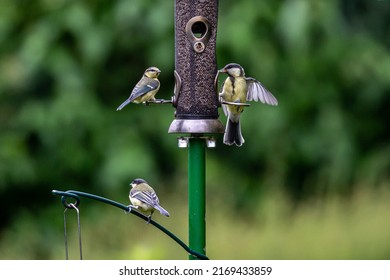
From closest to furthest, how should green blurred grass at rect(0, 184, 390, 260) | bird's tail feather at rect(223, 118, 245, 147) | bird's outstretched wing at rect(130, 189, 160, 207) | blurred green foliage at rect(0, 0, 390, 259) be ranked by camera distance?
bird's outstretched wing at rect(130, 189, 160, 207) < bird's tail feather at rect(223, 118, 245, 147) < green blurred grass at rect(0, 184, 390, 260) < blurred green foliage at rect(0, 0, 390, 259)

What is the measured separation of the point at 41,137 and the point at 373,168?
10.2 ft

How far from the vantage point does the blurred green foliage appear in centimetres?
898

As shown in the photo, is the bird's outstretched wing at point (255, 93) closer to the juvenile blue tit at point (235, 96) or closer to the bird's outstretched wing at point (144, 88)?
the juvenile blue tit at point (235, 96)

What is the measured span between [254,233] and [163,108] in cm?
222

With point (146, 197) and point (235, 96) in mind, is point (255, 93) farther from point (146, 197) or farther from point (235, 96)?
point (146, 197)

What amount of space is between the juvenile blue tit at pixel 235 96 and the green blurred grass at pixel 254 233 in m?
2.04

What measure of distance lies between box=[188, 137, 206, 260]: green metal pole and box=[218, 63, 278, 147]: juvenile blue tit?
9.7 inches

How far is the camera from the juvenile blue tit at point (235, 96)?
16.5ft

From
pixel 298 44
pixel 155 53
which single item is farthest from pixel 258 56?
pixel 155 53

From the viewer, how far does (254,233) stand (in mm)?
7535

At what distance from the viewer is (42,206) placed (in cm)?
964

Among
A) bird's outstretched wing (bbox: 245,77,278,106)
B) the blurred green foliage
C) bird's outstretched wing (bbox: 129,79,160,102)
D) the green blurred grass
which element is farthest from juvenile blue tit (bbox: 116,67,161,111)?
the blurred green foliage

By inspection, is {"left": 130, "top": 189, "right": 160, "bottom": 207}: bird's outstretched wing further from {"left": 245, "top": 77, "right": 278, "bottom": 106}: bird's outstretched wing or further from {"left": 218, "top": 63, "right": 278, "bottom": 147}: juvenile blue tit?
{"left": 245, "top": 77, "right": 278, "bottom": 106}: bird's outstretched wing

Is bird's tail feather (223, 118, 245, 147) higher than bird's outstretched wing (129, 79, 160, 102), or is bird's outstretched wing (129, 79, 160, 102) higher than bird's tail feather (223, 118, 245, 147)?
bird's outstretched wing (129, 79, 160, 102)
